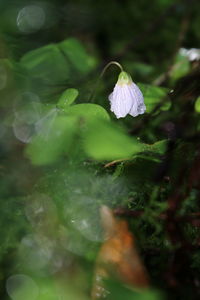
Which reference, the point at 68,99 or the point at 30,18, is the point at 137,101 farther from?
the point at 30,18

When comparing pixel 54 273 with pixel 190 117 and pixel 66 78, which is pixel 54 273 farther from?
pixel 66 78

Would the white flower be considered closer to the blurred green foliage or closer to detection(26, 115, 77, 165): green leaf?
the blurred green foliage

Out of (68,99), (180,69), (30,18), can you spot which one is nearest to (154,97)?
(68,99)

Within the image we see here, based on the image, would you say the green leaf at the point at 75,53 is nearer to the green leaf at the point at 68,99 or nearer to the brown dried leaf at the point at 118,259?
the green leaf at the point at 68,99

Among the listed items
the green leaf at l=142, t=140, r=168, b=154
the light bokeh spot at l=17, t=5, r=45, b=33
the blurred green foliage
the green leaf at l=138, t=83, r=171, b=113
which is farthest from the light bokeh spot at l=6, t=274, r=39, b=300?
the light bokeh spot at l=17, t=5, r=45, b=33

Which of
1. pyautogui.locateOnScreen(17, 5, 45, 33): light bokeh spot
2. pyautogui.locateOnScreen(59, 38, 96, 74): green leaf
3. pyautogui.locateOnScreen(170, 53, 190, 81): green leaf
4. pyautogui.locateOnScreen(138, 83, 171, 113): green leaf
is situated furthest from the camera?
pyautogui.locateOnScreen(17, 5, 45, 33): light bokeh spot

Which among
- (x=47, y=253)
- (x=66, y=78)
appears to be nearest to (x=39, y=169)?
(x=47, y=253)
